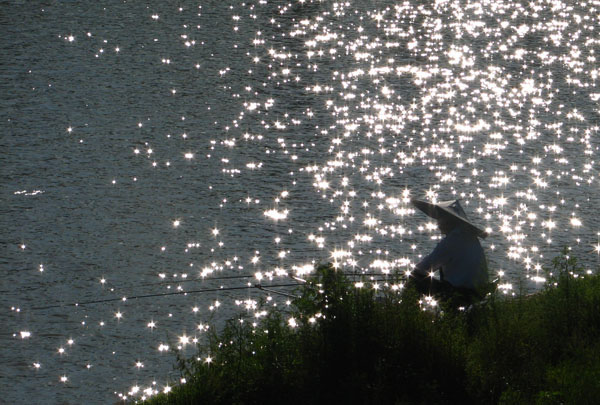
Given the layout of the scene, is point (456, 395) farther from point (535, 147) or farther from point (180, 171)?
point (535, 147)

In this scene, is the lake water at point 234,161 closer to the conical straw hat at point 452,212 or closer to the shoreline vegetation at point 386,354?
the shoreline vegetation at point 386,354

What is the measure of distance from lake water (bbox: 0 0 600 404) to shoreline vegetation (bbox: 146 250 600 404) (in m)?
2.46

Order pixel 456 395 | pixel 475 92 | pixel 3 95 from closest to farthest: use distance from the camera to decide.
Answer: pixel 456 395 → pixel 3 95 → pixel 475 92

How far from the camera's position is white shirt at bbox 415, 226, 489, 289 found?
11.0m

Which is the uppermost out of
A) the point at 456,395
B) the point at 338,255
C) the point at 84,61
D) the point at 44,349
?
the point at 84,61

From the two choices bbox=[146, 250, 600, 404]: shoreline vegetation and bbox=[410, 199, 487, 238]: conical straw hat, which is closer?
bbox=[146, 250, 600, 404]: shoreline vegetation

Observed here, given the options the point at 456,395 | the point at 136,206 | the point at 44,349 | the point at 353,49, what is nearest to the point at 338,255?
the point at 136,206

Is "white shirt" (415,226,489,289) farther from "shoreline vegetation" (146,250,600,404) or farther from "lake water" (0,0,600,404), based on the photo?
"lake water" (0,0,600,404)

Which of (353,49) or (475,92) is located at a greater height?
(353,49)

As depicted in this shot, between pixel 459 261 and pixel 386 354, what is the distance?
6.05ft

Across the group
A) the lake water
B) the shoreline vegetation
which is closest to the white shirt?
the shoreline vegetation

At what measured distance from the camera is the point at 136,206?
1878cm

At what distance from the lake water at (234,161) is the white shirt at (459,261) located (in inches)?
145

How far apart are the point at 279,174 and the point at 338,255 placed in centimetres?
479
